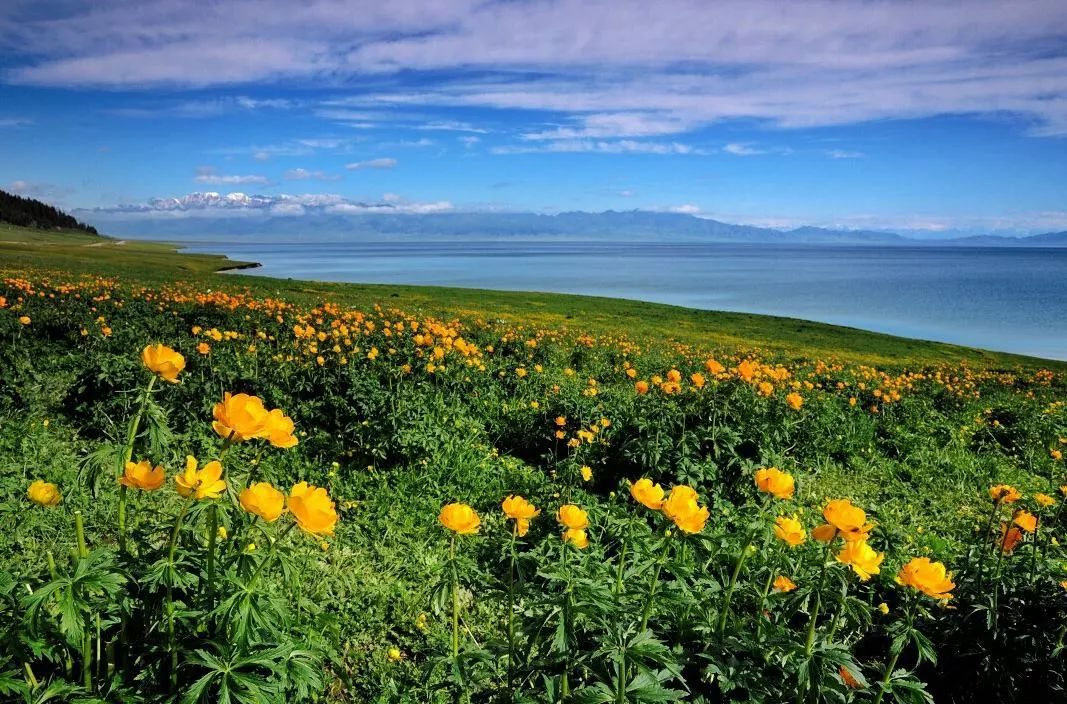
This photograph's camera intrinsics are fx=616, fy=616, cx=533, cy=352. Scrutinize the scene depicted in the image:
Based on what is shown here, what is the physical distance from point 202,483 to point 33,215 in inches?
5355

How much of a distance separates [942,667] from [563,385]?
15.5ft

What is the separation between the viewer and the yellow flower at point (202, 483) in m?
1.73

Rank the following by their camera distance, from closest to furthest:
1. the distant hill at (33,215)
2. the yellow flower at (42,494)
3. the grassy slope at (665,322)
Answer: the yellow flower at (42,494) < the grassy slope at (665,322) < the distant hill at (33,215)

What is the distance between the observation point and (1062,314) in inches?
1769

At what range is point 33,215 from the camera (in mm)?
105500

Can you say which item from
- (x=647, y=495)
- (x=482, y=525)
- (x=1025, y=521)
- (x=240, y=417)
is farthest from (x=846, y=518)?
(x=482, y=525)

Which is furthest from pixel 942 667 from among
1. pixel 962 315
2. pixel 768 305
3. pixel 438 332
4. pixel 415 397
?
pixel 962 315

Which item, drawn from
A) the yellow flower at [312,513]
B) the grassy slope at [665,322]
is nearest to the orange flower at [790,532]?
the yellow flower at [312,513]

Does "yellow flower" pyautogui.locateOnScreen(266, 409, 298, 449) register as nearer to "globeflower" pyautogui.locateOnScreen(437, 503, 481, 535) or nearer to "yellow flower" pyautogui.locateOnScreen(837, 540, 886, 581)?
"globeflower" pyautogui.locateOnScreen(437, 503, 481, 535)

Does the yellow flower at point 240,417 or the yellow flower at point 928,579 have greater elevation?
the yellow flower at point 240,417

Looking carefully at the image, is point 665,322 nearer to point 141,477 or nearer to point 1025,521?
point 1025,521

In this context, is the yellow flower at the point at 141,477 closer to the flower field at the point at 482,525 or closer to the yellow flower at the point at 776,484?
→ the flower field at the point at 482,525

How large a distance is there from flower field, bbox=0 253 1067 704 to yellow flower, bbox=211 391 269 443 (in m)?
0.01

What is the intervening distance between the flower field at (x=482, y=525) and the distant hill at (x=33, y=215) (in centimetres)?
11954
